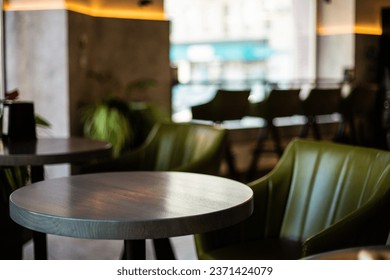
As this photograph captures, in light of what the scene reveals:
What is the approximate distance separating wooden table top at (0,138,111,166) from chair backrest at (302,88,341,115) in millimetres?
3974

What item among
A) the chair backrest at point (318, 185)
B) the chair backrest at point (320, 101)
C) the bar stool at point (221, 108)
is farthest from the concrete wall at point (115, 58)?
the chair backrest at point (318, 185)

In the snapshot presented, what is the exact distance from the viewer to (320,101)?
6883 mm

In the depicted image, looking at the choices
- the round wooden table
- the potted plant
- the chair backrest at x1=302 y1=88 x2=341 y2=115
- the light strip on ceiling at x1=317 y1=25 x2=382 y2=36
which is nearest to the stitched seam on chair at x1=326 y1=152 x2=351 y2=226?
the round wooden table

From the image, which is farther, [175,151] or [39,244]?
[175,151]

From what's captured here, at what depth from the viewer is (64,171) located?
5.29 m

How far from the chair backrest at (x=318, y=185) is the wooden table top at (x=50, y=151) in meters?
0.88

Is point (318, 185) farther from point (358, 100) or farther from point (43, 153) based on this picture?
point (358, 100)

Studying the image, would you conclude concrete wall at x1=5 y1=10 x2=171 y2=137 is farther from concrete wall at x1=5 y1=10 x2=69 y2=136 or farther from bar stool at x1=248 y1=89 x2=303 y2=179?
bar stool at x1=248 y1=89 x2=303 y2=179

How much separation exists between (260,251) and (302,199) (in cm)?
34

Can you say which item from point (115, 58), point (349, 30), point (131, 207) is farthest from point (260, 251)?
point (349, 30)

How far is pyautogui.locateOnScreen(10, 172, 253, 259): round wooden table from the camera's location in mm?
1632

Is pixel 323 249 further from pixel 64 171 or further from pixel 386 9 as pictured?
pixel 386 9
